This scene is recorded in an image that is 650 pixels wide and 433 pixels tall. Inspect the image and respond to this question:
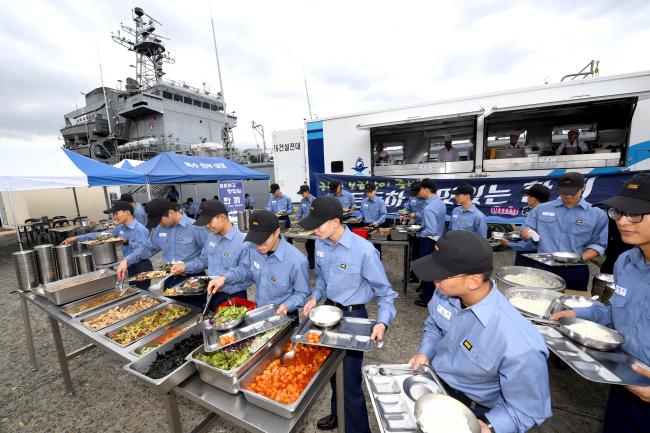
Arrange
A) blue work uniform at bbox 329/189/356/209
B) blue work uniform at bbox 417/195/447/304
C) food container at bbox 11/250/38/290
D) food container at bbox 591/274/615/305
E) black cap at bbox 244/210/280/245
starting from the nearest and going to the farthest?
1. black cap at bbox 244/210/280/245
2. food container at bbox 591/274/615/305
3. food container at bbox 11/250/38/290
4. blue work uniform at bbox 417/195/447/304
5. blue work uniform at bbox 329/189/356/209

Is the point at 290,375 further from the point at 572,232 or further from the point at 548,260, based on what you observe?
the point at 572,232

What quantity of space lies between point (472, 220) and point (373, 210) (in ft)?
10.8

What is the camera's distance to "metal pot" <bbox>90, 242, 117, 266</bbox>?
16.5ft

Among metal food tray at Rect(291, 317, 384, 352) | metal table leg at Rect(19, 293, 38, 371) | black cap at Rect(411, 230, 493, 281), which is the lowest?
metal table leg at Rect(19, 293, 38, 371)

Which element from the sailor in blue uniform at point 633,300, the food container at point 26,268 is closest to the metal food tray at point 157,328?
the food container at point 26,268

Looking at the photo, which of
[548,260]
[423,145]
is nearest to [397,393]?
[548,260]

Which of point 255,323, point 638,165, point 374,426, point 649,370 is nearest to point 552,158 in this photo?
point 638,165

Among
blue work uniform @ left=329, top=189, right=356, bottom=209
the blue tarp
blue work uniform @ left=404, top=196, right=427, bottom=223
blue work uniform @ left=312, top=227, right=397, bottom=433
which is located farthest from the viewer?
the blue tarp

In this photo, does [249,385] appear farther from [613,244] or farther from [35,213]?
[35,213]

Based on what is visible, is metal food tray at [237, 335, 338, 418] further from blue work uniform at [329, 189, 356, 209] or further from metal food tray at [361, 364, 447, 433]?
blue work uniform at [329, 189, 356, 209]

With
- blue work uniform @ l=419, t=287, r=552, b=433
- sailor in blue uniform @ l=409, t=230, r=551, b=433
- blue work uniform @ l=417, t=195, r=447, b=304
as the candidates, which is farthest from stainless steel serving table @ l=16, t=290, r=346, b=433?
blue work uniform @ l=417, t=195, r=447, b=304

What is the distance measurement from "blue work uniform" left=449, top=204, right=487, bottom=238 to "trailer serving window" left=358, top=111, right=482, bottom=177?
10.2ft

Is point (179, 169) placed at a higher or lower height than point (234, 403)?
higher

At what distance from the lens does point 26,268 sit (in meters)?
4.01
